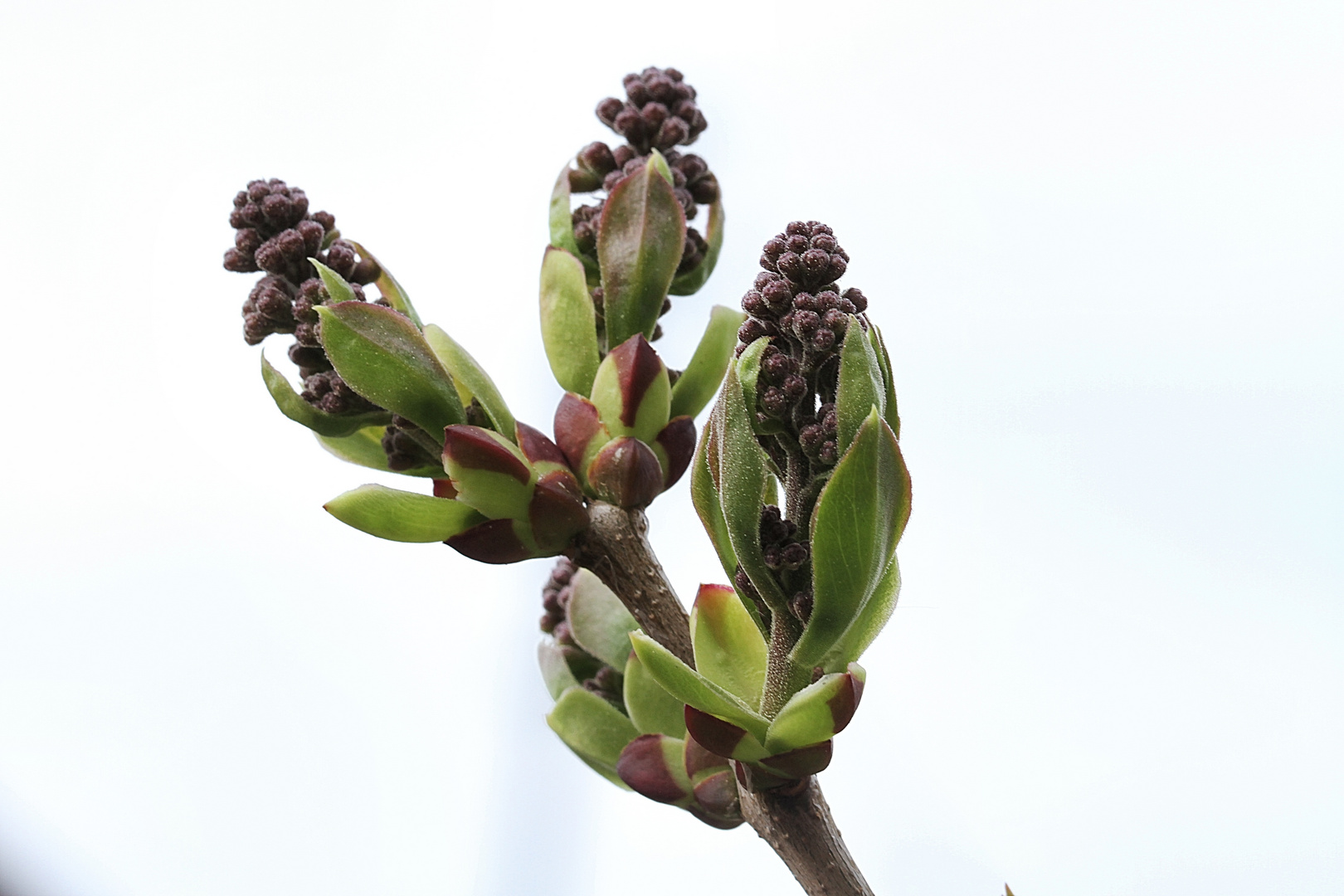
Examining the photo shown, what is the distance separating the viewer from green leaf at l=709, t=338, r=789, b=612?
328 millimetres

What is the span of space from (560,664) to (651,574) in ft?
0.43

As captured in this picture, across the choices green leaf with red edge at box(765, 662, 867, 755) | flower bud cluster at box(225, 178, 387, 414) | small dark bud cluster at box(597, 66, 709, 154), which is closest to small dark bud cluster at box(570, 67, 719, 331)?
small dark bud cluster at box(597, 66, 709, 154)

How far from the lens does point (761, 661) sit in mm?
396

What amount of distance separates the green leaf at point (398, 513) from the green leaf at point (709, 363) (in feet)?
0.36

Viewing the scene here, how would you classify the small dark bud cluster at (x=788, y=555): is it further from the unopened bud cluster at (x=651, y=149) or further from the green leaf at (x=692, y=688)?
the unopened bud cluster at (x=651, y=149)

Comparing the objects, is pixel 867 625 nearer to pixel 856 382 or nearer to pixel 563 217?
pixel 856 382

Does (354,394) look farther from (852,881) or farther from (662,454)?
(852,881)

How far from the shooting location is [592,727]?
470 mm

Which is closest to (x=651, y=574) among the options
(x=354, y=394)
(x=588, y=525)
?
(x=588, y=525)

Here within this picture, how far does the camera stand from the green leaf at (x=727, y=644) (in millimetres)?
392

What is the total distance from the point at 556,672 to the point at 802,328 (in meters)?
0.27

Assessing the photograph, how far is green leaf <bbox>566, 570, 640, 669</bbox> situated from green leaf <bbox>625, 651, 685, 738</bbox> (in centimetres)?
5

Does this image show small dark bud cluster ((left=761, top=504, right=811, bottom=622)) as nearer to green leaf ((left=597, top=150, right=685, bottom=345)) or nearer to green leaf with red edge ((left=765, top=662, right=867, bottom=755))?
green leaf with red edge ((left=765, top=662, right=867, bottom=755))

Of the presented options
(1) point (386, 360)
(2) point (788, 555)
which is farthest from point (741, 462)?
(1) point (386, 360)
